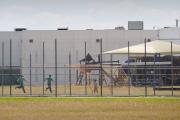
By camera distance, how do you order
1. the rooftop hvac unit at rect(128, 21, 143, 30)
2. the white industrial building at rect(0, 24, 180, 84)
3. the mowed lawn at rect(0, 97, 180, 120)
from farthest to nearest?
the rooftop hvac unit at rect(128, 21, 143, 30), the white industrial building at rect(0, 24, 180, 84), the mowed lawn at rect(0, 97, 180, 120)

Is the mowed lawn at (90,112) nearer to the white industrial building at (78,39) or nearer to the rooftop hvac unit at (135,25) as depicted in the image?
Answer: the white industrial building at (78,39)

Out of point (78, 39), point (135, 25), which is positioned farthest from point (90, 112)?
point (135, 25)

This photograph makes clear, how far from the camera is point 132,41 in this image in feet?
239

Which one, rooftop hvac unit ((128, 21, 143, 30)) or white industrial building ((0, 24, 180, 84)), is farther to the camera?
rooftop hvac unit ((128, 21, 143, 30))

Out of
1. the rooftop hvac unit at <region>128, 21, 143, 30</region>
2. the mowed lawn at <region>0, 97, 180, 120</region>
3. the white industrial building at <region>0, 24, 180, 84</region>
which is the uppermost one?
the rooftop hvac unit at <region>128, 21, 143, 30</region>

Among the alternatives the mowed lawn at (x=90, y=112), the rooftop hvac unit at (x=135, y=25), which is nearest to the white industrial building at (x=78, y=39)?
the rooftop hvac unit at (x=135, y=25)

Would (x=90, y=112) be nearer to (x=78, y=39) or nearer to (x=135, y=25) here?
(x=78, y=39)

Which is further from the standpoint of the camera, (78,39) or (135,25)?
(135,25)

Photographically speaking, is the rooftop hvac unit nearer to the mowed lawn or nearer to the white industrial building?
the white industrial building

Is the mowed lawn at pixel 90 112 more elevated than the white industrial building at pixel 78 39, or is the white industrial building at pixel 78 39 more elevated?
the white industrial building at pixel 78 39

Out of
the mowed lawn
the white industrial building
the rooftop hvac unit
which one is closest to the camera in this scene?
the mowed lawn

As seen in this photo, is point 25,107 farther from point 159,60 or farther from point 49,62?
point 49,62

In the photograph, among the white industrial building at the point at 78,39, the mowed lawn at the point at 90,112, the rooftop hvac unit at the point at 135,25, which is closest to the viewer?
the mowed lawn at the point at 90,112

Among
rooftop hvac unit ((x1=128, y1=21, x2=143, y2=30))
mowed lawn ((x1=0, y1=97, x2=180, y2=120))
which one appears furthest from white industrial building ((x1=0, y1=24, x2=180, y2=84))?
mowed lawn ((x1=0, y1=97, x2=180, y2=120))
